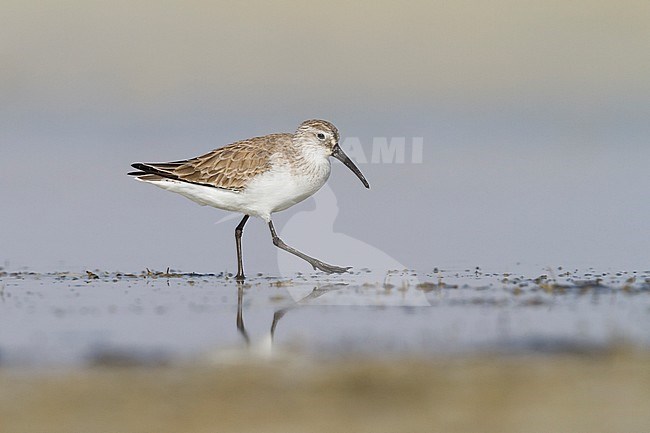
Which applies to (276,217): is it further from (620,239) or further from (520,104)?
(520,104)

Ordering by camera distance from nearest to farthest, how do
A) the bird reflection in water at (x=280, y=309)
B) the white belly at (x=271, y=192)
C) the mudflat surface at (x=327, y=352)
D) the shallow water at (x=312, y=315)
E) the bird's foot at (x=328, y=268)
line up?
the mudflat surface at (x=327, y=352)
the shallow water at (x=312, y=315)
the bird reflection in water at (x=280, y=309)
the white belly at (x=271, y=192)
the bird's foot at (x=328, y=268)

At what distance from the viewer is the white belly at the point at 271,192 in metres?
13.6

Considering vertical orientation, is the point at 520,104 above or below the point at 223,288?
above

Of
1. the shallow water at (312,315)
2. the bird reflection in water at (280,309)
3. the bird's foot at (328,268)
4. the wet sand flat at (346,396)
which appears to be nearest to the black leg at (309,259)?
the bird's foot at (328,268)

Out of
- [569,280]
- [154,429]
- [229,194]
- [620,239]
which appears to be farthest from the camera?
[620,239]

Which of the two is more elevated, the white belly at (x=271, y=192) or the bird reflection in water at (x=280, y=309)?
the white belly at (x=271, y=192)

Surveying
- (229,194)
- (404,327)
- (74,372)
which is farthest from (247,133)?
(74,372)

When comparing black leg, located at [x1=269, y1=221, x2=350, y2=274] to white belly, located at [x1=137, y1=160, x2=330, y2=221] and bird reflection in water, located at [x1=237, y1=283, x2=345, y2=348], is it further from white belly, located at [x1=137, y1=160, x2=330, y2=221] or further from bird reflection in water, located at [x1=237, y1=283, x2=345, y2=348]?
bird reflection in water, located at [x1=237, y1=283, x2=345, y2=348]

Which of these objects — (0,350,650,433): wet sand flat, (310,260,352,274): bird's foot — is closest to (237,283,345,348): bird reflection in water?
(310,260,352,274): bird's foot

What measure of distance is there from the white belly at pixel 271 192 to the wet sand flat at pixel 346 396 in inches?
177

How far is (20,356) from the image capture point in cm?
959

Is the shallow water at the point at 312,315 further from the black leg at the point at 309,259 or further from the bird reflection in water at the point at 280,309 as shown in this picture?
the black leg at the point at 309,259

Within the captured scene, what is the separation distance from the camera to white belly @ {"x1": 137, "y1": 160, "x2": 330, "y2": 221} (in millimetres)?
13633

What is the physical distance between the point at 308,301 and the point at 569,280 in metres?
2.61
